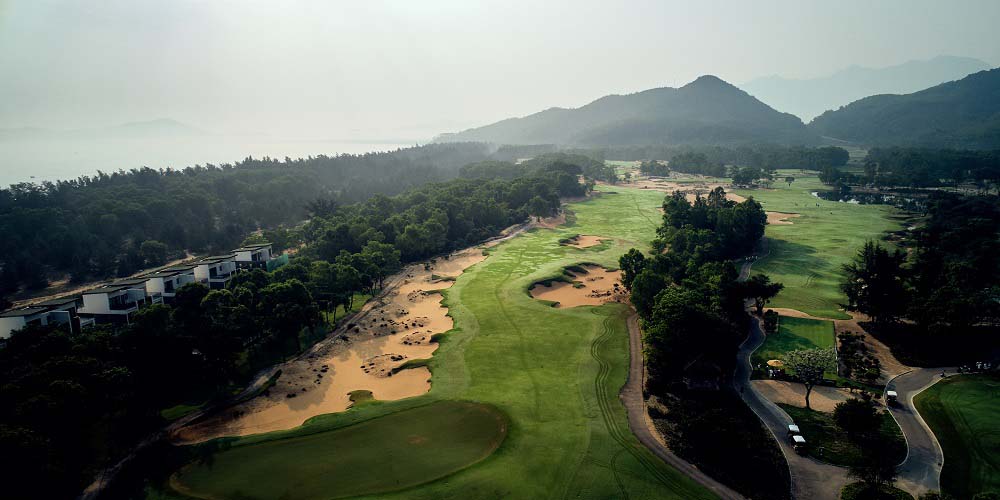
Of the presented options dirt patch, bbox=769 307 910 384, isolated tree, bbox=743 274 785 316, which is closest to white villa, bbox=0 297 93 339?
isolated tree, bbox=743 274 785 316

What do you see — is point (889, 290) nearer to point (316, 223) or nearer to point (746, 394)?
point (746, 394)

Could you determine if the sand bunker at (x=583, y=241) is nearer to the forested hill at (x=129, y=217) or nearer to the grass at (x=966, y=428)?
the forested hill at (x=129, y=217)

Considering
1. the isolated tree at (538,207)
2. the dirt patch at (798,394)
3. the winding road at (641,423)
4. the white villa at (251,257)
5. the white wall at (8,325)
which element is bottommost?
the dirt patch at (798,394)

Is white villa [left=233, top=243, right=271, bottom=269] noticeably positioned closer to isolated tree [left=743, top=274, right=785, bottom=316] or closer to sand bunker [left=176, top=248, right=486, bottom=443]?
sand bunker [left=176, top=248, right=486, bottom=443]

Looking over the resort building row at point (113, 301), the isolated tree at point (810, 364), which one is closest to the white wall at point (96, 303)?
the resort building row at point (113, 301)

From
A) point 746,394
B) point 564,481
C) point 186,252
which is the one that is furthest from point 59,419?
point 186,252

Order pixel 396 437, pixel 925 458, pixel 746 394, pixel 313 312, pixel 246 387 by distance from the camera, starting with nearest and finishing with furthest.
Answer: pixel 925 458 < pixel 396 437 < pixel 746 394 < pixel 246 387 < pixel 313 312

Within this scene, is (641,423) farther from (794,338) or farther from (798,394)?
(794,338)
